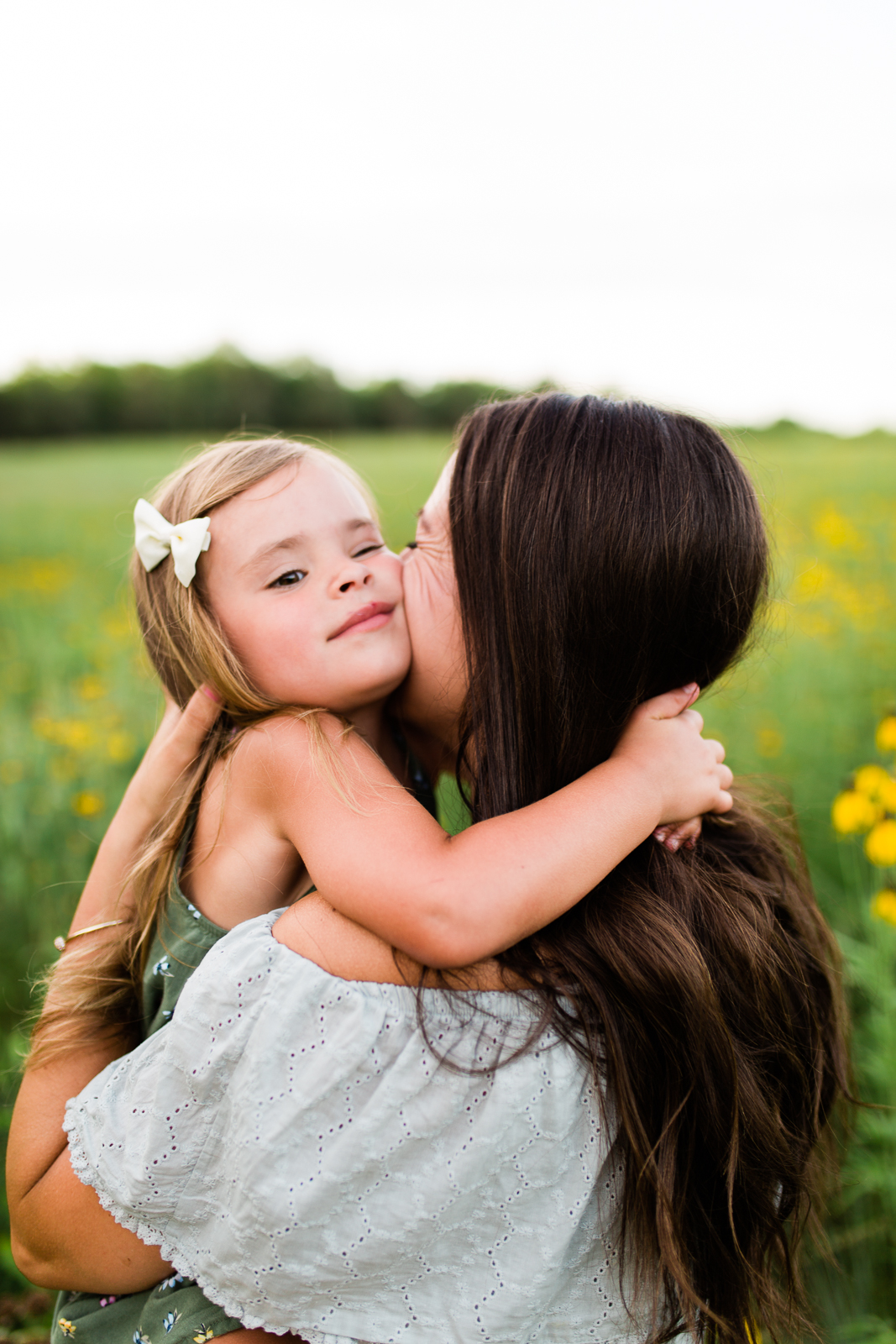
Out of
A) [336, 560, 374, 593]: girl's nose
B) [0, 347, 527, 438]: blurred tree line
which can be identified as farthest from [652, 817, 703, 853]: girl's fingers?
[0, 347, 527, 438]: blurred tree line

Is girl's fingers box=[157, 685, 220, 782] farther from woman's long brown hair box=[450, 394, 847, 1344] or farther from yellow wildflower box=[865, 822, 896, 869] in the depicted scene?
yellow wildflower box=[865, 822, 896, 869]

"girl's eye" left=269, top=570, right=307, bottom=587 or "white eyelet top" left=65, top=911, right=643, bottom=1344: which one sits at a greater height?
"girl's eye" left=269, top=570, right=307, bottom=587

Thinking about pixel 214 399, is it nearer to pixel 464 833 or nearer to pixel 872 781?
pixel 872 781

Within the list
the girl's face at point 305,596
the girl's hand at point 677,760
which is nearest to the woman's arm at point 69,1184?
the girl's face at point 305,596

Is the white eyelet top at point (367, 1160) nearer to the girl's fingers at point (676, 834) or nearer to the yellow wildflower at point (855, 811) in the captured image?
the girl's fingers at point (676, 834)

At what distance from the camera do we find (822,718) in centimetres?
333

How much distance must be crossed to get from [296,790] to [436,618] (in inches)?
14.4

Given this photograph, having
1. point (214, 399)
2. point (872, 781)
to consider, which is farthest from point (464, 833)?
point (214, 399)

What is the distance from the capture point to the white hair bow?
1.36m

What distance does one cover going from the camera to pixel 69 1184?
1.10m

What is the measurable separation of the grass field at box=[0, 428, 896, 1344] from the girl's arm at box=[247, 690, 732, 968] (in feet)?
0.89

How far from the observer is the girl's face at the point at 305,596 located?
131 cm

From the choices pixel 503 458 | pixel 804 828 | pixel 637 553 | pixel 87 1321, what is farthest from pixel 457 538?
pixel 804 828

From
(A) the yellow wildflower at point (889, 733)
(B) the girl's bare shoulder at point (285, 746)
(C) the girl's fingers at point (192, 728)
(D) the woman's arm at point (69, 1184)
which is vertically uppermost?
(B) the girl's bare shoulder at point (285, 746)
